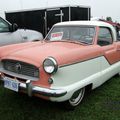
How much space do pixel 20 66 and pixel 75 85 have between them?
3.09ft

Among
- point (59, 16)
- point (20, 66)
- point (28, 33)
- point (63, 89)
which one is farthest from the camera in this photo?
point (59, 16)

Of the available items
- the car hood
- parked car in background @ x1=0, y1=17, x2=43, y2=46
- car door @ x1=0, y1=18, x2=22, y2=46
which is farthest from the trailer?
the car hood

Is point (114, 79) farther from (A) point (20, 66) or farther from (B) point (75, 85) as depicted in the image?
(A) point (20, 66)

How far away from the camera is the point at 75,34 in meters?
5.54

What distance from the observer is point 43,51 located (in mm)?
4605

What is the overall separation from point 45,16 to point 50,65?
7.91m

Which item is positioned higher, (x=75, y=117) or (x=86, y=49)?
(x=86, y=49)

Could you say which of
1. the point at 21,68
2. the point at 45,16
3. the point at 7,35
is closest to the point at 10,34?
the point at 7,35

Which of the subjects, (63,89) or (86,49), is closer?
(63,89)

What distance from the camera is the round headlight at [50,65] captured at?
4.07 metres

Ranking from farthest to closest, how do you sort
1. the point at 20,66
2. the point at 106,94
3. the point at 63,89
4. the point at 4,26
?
the point at 4,26 → the point at 106,94 → the point at 20,66 → the point at 63,89

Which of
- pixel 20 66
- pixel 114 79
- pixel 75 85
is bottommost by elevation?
pixel 114 79

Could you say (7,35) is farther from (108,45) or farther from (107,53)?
(107,53)

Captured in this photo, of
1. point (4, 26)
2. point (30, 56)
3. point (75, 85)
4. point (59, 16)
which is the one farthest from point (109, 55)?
point (59, 16)
